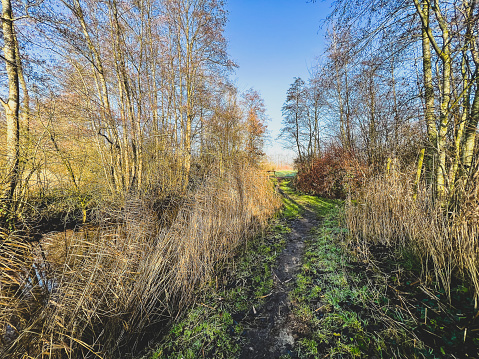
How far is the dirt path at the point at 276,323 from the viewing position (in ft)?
5.69

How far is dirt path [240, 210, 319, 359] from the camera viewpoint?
173 centimetres

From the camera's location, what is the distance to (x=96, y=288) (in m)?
2.03

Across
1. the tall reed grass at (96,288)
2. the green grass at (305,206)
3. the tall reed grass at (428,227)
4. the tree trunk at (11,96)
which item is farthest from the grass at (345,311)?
the tree trunk at (11,96)

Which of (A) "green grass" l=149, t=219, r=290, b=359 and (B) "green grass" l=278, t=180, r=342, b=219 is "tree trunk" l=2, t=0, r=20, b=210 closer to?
(A) "green grass" l=149, t=219, r=290, b=359

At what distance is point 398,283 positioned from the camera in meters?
2.13

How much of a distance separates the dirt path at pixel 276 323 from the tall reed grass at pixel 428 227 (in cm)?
142

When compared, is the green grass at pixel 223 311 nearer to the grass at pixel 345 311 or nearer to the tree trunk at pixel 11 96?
the grass at pixel 345 311

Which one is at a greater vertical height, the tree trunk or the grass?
the tree trunk

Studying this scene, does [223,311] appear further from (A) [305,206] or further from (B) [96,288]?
(A) [305,206]

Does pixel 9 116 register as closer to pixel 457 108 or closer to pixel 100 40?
pixel 100 40

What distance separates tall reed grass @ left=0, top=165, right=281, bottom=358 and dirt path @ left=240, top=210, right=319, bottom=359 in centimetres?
100

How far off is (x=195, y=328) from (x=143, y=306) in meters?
0.72

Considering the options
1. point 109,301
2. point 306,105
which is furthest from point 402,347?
point 306,105

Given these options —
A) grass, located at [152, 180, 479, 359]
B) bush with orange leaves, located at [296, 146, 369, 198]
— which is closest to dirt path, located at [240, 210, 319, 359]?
grass, located at [152, 180, 479, 359]
